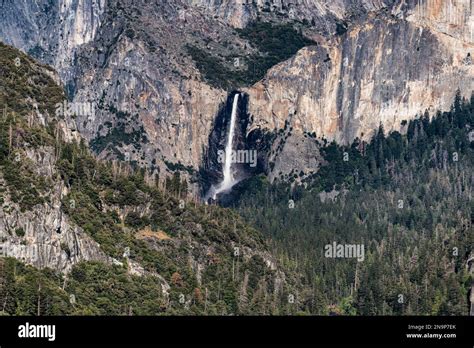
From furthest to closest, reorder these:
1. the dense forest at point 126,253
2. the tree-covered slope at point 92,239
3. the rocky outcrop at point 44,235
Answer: the rocky outcrop at point 44,235, the dense forest at point 126,253, the tree-covered slope at point 92,239

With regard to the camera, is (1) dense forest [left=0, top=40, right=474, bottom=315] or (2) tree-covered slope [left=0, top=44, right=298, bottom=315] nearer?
(2) tree-covered slope [left=0, top=44, right=298, bottom=315]

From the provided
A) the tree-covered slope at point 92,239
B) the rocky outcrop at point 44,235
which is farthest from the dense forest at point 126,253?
the rocky outcrop at point 44,235

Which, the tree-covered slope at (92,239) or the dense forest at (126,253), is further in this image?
the dense forest at (126,253)

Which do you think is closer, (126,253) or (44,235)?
(44,235)

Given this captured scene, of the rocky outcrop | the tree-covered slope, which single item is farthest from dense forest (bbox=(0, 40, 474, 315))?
the rocky outcrop

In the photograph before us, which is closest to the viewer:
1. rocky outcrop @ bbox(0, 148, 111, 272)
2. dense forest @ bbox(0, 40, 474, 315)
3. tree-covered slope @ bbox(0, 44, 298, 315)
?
tree-covered slope @ bbox(0, 44, 298, 315)

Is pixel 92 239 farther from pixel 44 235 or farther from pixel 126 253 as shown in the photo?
pixel 44 235

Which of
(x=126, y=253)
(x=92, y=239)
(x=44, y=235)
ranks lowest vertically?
(x=126, y=253)

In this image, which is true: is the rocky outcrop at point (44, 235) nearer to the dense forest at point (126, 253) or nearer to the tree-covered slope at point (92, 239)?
the tree-covered slope at point (92, 239)

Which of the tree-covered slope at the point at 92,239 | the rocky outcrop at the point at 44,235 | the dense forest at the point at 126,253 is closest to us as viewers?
the tree-covered slope at the point at 92,239

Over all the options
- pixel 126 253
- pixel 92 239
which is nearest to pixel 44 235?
pixel 92 239

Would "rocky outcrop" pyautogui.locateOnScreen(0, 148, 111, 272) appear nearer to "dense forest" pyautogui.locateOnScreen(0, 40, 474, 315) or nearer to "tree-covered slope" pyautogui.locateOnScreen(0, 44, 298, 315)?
"tree-covered slope" pyautogui.locateOnScreen(0, 44, 298, 315)
